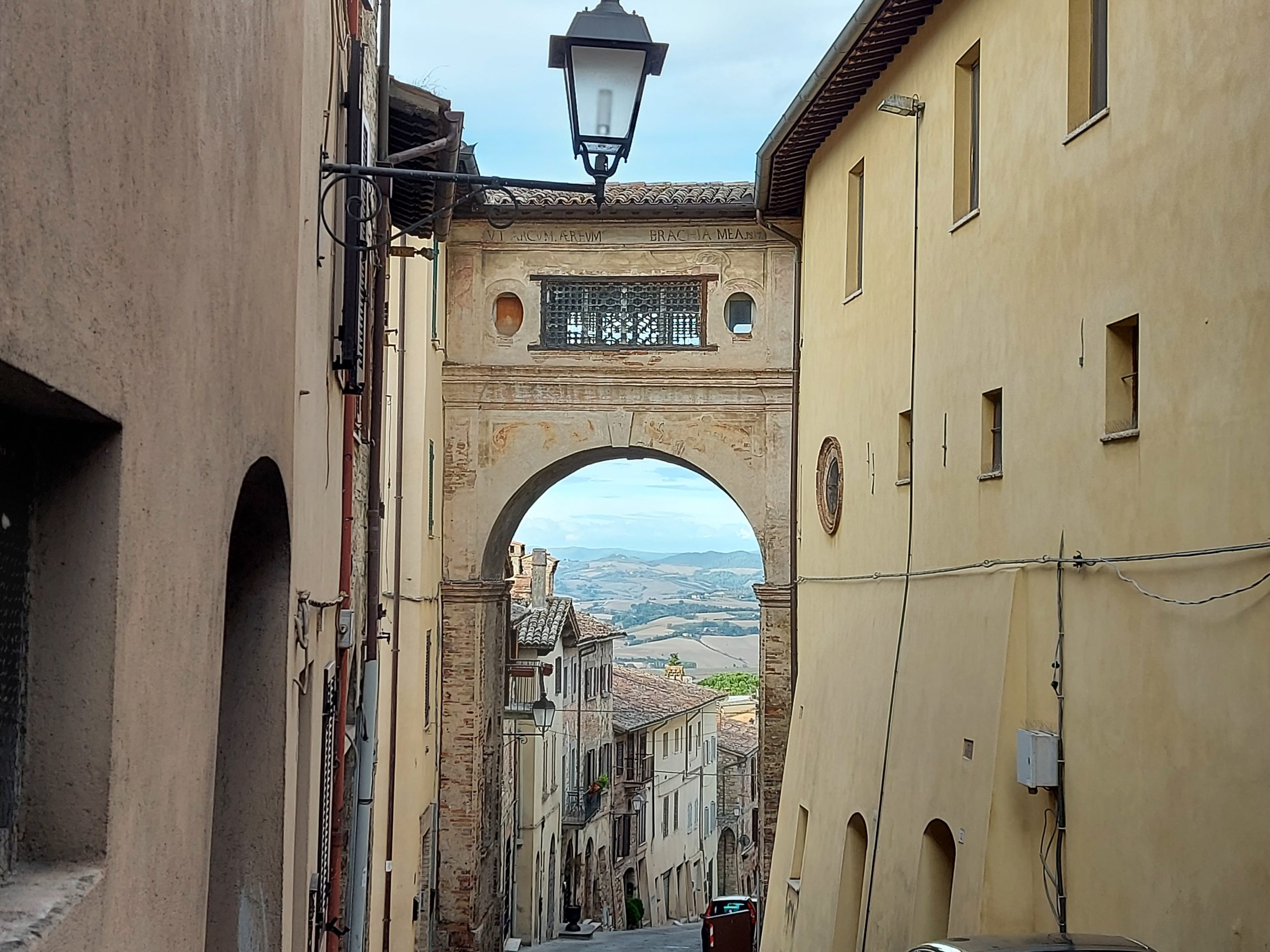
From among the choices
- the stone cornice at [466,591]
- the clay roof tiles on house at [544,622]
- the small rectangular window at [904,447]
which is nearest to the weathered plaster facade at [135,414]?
the small rectangular window at [904,447]

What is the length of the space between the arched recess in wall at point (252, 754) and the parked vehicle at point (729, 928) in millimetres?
17569

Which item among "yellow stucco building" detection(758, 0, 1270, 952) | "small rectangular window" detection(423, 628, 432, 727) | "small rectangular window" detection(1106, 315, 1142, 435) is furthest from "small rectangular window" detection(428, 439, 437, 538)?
"small rectangular window" detection(1106, 315, 1142, 435)

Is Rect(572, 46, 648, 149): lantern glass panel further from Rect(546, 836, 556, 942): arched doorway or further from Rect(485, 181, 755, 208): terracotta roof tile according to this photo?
Rect(546, 836, 556, 942): arched doorway

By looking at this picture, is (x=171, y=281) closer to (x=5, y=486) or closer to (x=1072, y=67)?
(x=5, y=486)

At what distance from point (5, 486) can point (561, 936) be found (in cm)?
3535

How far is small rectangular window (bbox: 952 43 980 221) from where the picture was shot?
10984mm

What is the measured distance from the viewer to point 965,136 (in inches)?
436

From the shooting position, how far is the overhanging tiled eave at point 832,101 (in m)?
11.9

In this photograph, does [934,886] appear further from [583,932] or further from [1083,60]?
[583,932]

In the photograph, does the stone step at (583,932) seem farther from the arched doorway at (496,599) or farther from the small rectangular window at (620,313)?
the small rectangular window at (620,313)

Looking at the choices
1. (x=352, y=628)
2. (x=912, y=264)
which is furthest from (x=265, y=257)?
(x=912, y=264)

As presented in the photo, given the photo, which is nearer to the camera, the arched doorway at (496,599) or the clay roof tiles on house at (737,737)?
the arched doorway at (496,599)

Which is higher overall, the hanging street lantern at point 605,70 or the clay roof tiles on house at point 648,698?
the hanging street lantern at point 605,70

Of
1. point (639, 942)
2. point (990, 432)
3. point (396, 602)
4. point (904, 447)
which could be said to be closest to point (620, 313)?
point (396, 602)
